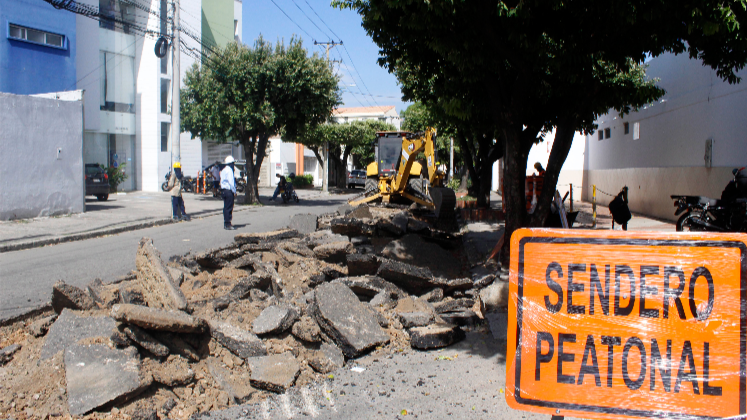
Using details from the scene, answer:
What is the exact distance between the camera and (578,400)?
93.9 inches

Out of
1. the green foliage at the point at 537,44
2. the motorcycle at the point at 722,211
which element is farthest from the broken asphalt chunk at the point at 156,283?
the motorcycle at the point at 722,211

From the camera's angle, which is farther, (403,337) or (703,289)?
(403,337)

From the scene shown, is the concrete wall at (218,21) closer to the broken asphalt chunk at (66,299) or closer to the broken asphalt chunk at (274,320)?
the broken asphalt chunk at (66,299)

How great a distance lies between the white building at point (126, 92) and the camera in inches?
1029

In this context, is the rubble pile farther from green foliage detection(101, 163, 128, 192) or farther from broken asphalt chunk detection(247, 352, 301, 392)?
green foliage detection(101, 163, 128, 192)

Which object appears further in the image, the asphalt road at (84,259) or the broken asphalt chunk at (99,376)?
the asphalt road at (84,259)

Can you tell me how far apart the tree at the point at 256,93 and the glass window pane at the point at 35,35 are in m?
5.80

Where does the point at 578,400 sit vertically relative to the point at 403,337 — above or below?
above

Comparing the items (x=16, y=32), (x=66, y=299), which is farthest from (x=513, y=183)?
(x=16, y=32)

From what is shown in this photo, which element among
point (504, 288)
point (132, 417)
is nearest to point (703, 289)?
point (132, 417)

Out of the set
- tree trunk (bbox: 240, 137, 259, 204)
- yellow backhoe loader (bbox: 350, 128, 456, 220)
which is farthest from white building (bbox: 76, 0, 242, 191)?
yellow backhoe loader (bbox: 350, 128, 456, 220)

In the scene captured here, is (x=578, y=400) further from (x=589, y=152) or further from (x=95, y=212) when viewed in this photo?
(x=589, y=152)

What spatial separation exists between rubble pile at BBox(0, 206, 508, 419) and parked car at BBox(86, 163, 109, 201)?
50.3 ft

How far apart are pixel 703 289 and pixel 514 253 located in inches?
30.5
